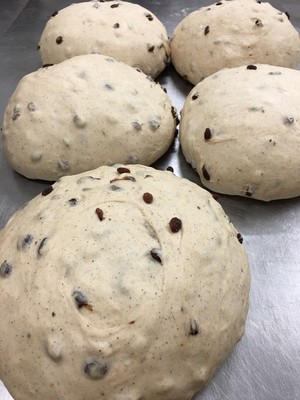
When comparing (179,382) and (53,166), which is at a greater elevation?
(53,166)

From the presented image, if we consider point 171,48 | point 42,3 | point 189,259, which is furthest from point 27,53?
point 189,259

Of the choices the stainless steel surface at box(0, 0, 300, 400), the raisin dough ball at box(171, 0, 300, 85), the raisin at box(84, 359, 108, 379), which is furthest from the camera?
the raisin dough ball at box(171, 0, 300, 85)

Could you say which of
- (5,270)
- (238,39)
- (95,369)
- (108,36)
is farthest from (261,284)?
(108,36)

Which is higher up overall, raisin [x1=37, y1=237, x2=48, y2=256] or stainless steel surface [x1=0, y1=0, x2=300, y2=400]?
raisin [x1=37, y1=237, x2=48, y2=256]

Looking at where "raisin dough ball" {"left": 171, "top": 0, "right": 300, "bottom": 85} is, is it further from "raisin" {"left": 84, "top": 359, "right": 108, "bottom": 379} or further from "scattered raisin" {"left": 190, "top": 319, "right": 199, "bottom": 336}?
"raisin" {"left": 84, "top": 359, "right": 108, "bottom": 379}

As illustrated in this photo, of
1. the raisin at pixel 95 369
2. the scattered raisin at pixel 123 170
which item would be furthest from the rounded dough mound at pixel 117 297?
the scattered raisin at pixel 123 170

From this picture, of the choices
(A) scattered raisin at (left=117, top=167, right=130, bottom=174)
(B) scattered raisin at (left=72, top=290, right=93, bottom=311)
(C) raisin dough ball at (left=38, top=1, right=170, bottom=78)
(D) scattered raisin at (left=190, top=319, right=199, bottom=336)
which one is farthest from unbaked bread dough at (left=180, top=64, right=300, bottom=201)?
(B) scattered raisin at (left=72, top=290, right=93, bottom=311)

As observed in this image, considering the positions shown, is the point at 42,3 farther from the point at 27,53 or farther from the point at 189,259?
the point at 189,259

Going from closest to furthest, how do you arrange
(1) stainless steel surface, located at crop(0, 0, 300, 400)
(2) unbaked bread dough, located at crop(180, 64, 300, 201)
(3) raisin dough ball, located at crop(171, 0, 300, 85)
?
(1) stainless steel surface, located at crop(0, 0, 300, 400), (2) unbaked bread dough, located at crop(180, 64, 300, 201), (3) raisin dough ball, located at crop(171, 0, 300, 85)
